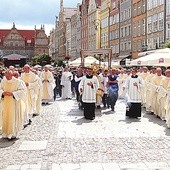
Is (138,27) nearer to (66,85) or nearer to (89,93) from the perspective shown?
(66,85)

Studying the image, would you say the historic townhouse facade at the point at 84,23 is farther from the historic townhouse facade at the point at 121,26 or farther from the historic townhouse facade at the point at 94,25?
the historic townhouse facade at the point at 94,25

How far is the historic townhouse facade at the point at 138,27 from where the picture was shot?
200ft

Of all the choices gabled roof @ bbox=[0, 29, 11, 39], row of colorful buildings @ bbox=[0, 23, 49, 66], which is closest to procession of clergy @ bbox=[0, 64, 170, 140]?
row of colorful buildings @ bbox=[0, 23, 49, 66]

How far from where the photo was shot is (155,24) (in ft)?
185

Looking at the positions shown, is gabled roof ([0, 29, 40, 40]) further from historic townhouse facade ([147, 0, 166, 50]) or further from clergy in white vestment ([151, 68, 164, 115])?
clergy in white vestment ([151, 68, 164, 115])

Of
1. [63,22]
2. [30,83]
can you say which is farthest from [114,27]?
[30,83]

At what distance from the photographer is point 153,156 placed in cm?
984

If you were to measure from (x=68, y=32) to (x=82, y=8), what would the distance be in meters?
20.6

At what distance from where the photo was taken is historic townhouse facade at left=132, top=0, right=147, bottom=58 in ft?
200

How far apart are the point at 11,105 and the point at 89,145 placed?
2.56m

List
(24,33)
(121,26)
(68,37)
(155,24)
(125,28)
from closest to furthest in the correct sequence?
(155,24) → (125,28) → (121,26) → (68,37) → (24,33)

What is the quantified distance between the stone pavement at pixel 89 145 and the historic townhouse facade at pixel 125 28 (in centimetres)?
5283

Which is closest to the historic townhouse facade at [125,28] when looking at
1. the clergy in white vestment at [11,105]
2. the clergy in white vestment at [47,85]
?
the clergy in white vestment at [47,85]

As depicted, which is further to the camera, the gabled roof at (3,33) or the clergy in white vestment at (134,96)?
the gabled roof at (3,33)
